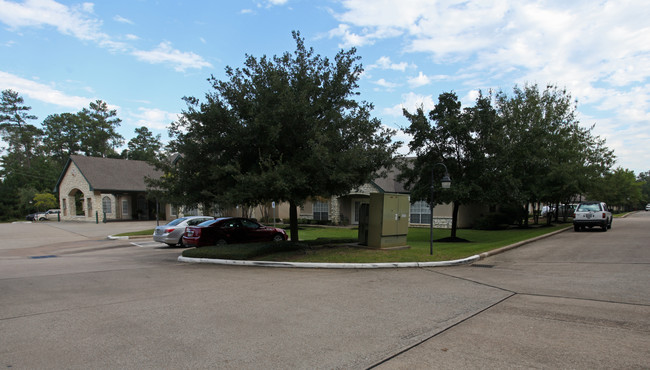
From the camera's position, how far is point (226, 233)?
657 inches

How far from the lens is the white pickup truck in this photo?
22828mm

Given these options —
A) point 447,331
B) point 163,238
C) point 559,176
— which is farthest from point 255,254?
point 559,176

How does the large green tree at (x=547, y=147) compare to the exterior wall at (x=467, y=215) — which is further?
the exterior wall at (x=467, y=215)

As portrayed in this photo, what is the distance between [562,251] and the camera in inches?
575

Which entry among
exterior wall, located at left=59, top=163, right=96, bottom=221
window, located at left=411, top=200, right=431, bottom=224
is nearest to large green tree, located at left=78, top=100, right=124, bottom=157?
exterior wall, located at left=59, top=163, right=96, bottom=221

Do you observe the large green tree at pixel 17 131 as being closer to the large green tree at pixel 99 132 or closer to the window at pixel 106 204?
the large green tree at pixel 99 132

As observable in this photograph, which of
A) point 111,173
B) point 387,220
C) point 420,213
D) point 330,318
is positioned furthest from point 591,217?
point 111,173

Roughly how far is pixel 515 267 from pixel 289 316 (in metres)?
7.88

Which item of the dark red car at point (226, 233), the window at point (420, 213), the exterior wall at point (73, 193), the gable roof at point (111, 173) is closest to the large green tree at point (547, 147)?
the window at point (420, 213)

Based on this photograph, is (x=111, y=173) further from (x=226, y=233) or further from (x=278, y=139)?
(x=278, y=139)

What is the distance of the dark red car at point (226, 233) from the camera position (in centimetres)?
1612

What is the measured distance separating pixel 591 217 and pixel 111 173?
4378 centimetres

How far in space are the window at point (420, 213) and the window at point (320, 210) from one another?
7446 mm

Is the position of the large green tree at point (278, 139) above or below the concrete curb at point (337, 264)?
above
